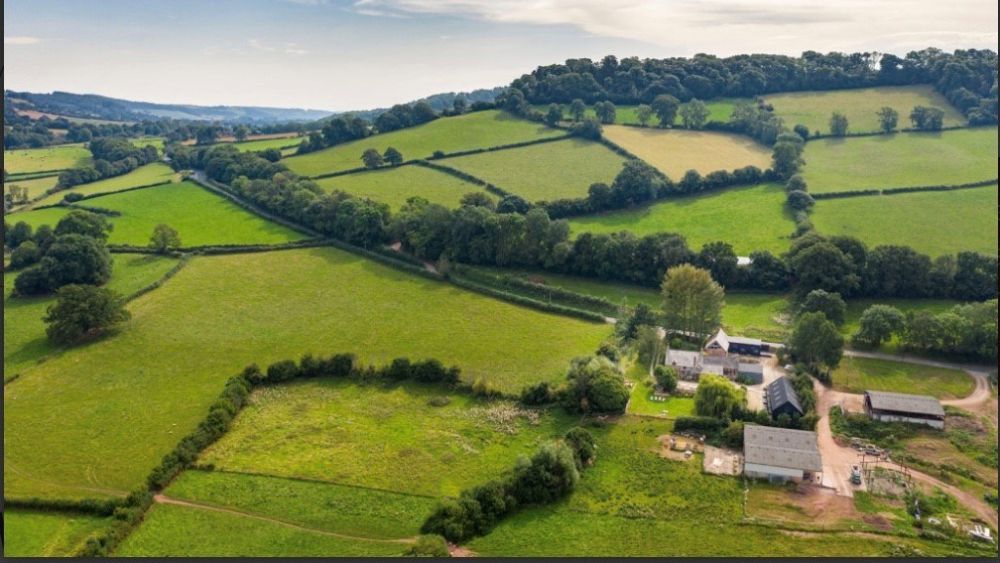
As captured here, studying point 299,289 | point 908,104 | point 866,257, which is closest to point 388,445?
point 299,289

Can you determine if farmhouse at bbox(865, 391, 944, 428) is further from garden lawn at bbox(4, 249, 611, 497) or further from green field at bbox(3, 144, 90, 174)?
green field at bbox(3, 144, 90, 174)

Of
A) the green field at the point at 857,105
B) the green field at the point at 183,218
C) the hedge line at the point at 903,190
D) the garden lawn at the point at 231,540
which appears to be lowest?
the garden lawn at the point at 231,540

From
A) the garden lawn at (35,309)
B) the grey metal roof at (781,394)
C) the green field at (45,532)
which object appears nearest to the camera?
the green field at (45,532)

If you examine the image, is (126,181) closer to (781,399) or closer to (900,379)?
(781,399)

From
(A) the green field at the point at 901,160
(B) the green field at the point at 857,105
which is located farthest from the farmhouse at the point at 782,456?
(B) the green field at the point at 857,105

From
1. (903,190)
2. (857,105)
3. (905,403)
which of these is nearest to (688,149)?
(903,190)

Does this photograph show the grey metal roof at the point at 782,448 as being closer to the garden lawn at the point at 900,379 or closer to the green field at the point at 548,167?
the garden lawn at the point at 900,379
